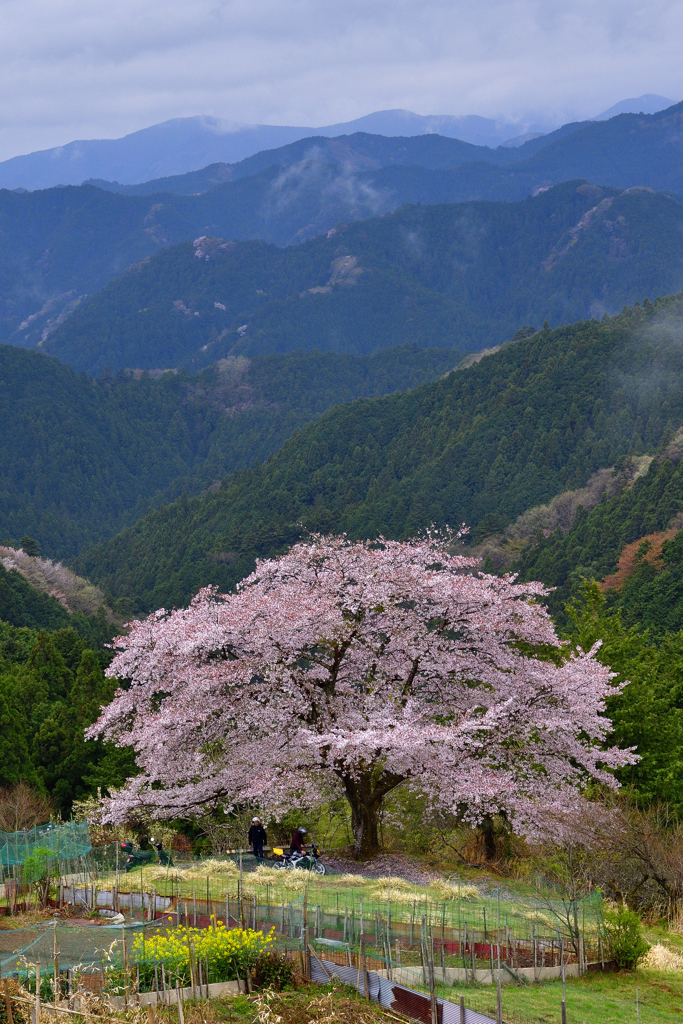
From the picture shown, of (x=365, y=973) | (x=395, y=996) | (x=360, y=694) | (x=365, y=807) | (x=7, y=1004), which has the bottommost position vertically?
(x=395, y=996)

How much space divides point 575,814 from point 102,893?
9712mm

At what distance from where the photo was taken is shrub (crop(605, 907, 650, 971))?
1695 cm

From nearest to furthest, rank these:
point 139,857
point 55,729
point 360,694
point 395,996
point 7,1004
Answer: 1. point 7,1004
2. point 395,996
3. point 139,857
4. point 360,694
5. point 55,729

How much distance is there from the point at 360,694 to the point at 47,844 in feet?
27.4

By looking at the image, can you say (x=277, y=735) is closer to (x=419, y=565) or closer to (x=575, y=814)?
(x=419, y=565)

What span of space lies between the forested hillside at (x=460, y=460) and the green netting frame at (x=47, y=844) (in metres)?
116

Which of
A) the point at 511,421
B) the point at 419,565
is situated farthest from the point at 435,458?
the point at 419,565

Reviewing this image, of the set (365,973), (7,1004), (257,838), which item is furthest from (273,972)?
(257,838)

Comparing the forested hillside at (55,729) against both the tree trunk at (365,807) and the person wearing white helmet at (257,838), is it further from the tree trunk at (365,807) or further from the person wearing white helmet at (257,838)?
the person wearing white helmet at (257,838)

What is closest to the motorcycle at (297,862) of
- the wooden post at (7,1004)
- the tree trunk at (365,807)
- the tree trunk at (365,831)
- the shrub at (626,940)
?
the tree trunk at (365,831)

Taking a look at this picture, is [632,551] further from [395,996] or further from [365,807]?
[395,996]

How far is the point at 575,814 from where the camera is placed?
77.7 ft

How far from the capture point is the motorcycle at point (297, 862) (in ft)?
78.4

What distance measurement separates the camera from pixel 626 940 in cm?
1705
